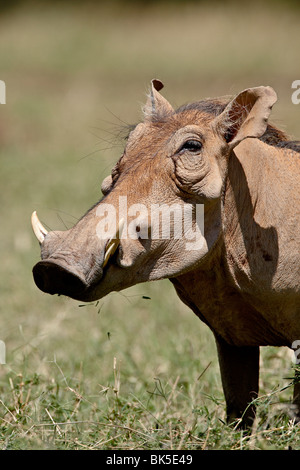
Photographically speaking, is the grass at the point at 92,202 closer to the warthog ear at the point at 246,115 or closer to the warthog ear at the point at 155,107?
the warthog ear at the point at 155,107

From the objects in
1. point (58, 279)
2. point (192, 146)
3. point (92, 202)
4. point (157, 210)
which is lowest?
point (92, 202)

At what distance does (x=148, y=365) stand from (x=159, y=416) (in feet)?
4.34

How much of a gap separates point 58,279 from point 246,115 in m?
1.03

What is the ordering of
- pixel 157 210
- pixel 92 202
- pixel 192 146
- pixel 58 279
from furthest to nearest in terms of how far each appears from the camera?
pixel 92 202
pixel 192 146
pixel 157 210
pixel 58 279

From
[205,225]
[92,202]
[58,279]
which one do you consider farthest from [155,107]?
[92,202]

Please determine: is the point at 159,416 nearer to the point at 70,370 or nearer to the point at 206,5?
the point at 70,370

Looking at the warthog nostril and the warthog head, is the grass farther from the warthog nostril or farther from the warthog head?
the warthog nostril

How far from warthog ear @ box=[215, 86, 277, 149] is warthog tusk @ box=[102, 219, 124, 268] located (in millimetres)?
607

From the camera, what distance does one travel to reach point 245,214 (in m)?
3.63

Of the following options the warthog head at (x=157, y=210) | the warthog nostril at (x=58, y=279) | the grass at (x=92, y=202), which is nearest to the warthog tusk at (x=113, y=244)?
the warthog head at (x=157, y=210)

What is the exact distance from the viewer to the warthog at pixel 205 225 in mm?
3221

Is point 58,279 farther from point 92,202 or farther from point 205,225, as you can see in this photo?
point 92,202

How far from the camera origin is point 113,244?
318cm
